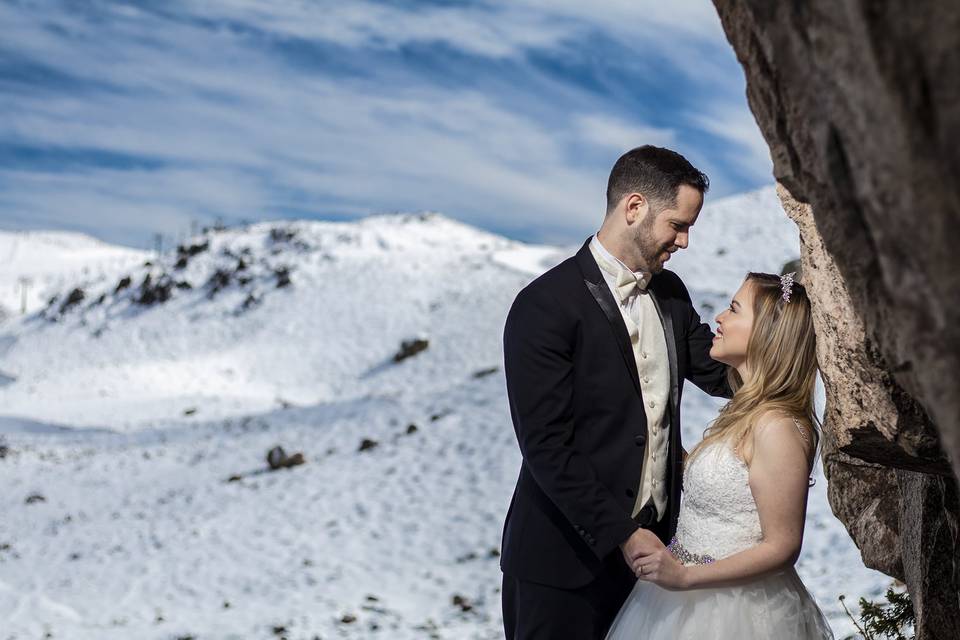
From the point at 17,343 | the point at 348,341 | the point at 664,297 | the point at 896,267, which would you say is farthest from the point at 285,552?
the point at 17,343

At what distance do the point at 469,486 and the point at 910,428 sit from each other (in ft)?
29.9

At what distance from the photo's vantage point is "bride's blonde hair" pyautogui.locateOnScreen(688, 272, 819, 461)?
10.3 ft

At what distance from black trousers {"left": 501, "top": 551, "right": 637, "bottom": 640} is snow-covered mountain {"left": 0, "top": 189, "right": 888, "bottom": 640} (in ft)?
11.2

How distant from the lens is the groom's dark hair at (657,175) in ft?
10.6

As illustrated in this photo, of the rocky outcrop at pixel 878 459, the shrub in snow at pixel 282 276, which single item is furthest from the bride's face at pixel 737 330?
the shrub in snow at pixel 282 276

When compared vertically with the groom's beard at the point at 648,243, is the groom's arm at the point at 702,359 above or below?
below

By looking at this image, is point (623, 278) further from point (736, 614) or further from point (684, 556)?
point (736, 614)

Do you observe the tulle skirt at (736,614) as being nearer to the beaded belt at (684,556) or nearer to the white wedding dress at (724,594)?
the white wedding dress at (724,594)

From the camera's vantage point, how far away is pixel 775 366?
Result: 3.17 m

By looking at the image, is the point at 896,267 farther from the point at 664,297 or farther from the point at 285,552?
the point at 285,552

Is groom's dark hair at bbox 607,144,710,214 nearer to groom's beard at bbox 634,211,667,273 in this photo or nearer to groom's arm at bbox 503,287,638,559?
groom's beard at bbox 634,211,667,273

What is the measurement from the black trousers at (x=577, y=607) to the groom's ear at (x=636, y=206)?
131cm

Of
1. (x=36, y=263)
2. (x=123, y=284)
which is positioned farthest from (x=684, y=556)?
(x=36, y=263)

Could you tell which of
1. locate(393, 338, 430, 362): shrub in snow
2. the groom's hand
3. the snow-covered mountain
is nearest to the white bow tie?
the groom's hand
